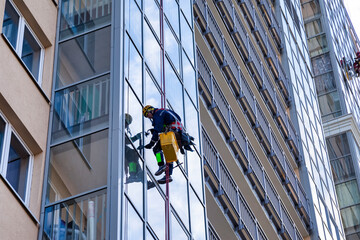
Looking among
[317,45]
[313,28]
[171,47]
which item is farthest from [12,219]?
[313,28]

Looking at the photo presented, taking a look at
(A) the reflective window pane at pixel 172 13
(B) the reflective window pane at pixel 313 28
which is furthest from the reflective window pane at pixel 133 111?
(B) the reflective window pane at pixel 313 28

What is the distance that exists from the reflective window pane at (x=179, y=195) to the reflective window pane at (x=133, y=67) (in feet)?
6.42

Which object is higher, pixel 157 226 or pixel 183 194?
pixel 183 194

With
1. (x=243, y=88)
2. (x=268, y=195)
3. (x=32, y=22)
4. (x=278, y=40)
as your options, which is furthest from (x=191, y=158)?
(x=278, y=40)

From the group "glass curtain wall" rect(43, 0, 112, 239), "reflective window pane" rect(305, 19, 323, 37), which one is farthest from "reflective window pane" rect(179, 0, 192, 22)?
"reflective window pane" rect(305, 19, 323, 37)

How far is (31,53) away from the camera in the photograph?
15.0 metres

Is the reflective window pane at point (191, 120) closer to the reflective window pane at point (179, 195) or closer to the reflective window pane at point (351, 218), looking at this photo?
the reflective window pane at point (179, 195)

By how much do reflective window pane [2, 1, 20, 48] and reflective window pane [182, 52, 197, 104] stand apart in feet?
16.9

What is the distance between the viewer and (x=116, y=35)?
1521 centimetres

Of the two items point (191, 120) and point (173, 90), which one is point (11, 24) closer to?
point (173, 90)

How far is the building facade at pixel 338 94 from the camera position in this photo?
150 ft

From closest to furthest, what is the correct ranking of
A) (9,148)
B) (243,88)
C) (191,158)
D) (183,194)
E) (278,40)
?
(9,148) → (183,194) → (191,158) → (243,88) → (278,40)

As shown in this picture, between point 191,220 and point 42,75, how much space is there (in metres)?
4.24

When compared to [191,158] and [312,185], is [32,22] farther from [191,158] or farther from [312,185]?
[312,185]
